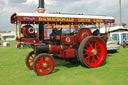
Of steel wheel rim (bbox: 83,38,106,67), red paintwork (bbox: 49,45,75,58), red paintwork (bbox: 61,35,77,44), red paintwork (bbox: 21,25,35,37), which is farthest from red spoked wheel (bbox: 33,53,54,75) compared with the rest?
steel wheel rim (bbox: 83,38,106,67)

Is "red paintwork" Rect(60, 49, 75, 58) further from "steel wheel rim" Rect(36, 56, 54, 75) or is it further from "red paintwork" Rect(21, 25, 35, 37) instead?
"red paintwork" Rect(21, 25, 35, 37)

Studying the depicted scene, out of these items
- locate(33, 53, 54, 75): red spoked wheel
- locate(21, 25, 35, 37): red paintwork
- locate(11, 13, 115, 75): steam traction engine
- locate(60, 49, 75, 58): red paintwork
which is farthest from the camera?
locate(60, 49, 75, 58): red paintwork

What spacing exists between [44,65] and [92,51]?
1.98 meters

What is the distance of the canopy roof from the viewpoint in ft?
16.8

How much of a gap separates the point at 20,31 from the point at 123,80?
3458 mm

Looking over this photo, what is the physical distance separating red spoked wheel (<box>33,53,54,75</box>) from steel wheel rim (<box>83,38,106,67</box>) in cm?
140

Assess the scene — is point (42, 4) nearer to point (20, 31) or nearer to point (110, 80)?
point (20, 31)

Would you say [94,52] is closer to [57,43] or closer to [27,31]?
[57,43]

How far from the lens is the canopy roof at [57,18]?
5121 millimetres

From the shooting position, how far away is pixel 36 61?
4.83 m

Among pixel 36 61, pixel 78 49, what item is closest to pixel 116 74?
pixel 78 49

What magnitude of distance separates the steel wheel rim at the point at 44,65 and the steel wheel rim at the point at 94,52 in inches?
54.2

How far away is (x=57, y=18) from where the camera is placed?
5762mm

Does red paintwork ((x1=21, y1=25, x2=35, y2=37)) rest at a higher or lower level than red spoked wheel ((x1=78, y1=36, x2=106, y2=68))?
higher
